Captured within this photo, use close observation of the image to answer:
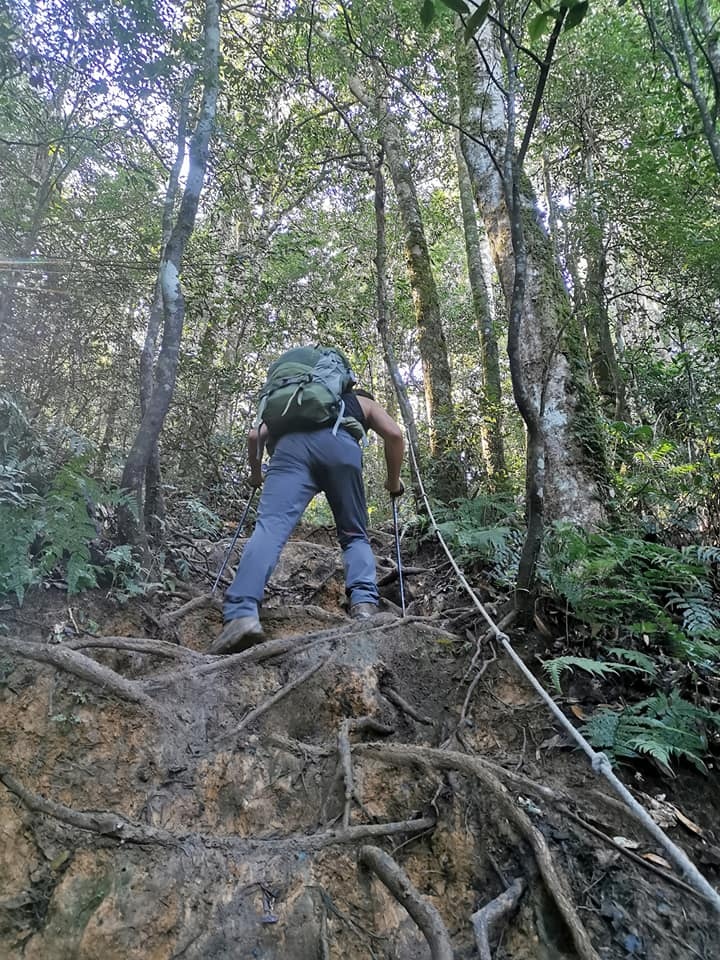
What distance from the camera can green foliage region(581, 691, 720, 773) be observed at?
7.67 ft

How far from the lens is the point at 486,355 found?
9.06 meters

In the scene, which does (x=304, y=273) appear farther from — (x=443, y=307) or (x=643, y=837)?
(x=643, y=837)

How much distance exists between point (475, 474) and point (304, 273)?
259 inches

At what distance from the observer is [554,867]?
1962mm

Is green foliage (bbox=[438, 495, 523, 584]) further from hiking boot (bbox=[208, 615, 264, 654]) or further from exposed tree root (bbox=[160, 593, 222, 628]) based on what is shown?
exposed tree root (bbox=[160, 593, 222, 628])

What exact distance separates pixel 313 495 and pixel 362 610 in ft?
2.94

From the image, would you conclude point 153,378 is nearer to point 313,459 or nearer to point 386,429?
point 313,459

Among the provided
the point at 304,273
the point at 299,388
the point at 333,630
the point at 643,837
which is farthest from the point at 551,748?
the point at 304,273

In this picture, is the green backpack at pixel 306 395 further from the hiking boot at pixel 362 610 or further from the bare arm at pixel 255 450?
the hiking boot at pixel 362 610

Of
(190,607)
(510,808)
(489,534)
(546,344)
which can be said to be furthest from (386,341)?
(510,808)

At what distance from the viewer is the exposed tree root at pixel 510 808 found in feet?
5.75

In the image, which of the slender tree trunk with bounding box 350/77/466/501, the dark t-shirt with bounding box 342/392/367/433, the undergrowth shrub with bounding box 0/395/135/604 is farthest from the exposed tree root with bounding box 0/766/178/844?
the slender tree trunk with bounding box 350/77/466/501

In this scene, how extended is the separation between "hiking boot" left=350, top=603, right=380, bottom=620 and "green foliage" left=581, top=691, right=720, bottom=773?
5.52 ft

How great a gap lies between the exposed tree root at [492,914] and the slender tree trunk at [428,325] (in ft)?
16.4
